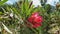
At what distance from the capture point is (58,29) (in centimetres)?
150

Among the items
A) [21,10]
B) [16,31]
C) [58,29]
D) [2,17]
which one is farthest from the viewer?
[58,29]

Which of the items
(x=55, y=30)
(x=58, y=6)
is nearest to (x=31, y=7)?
(x=55, y=30)

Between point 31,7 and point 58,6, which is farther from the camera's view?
point 58,6

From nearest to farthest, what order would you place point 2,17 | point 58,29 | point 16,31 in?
point 2,17 < point 16,31 < point 58,29

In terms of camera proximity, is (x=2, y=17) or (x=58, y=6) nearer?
(x=2, y=17)

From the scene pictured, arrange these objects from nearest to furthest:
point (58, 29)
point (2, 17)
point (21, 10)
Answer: point (2, 17) → point (21, 10) → point (58, 29)

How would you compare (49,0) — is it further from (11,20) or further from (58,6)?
(11,20)

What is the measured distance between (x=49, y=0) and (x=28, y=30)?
58.3 inches

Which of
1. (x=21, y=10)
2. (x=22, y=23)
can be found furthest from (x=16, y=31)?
(x=21, y=10)

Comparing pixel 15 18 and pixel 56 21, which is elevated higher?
pixel 15 18

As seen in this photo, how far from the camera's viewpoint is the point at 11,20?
1220 millimetres

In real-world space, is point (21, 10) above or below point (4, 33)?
above

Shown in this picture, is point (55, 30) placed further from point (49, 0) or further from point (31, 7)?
point (49, 0)

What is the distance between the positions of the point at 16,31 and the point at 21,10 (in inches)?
7.8
